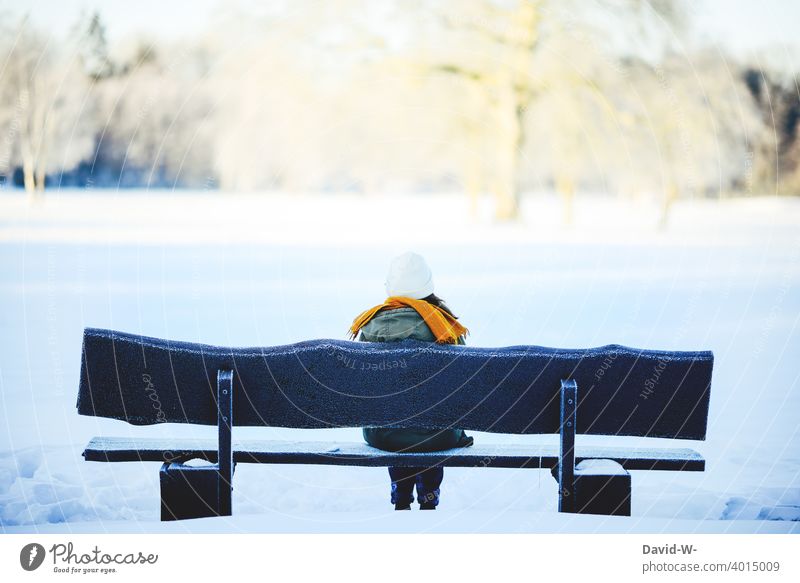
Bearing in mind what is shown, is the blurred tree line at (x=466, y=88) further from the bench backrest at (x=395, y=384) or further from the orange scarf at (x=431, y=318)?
the bench backrest at (x=395, y=384)

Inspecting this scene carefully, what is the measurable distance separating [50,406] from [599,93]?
17.0 m

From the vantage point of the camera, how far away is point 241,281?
39.8ft

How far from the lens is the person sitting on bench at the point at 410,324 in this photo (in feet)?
11.9

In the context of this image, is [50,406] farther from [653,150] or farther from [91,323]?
[653,150]

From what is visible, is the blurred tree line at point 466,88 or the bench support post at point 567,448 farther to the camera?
the blurred tree line at point 466,88

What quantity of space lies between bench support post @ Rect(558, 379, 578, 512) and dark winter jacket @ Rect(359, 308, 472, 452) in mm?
458

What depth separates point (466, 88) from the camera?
21344 millimetres

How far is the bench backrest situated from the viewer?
3.25 meters

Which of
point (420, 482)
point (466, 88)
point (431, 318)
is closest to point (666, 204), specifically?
point (466, 88)

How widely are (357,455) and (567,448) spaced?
0.76 meters

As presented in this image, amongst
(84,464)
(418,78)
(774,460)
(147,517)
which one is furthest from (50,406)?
(418,78)

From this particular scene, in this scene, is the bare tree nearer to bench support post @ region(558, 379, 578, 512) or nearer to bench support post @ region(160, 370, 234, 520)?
bench support post @ region(160, 370, 234, 520)
